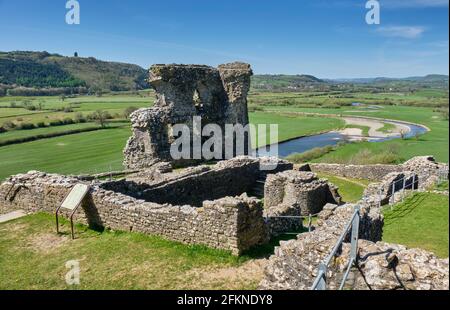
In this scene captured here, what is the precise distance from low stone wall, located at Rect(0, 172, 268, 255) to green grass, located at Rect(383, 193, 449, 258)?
15.7ft

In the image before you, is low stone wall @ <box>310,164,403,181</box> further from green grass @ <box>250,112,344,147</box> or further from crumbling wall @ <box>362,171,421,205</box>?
green grass @ <box>250,112,344,147</box>

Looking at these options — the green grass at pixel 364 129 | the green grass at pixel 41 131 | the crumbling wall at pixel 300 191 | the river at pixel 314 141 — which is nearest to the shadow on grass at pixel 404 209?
the crumbling wall at pixel 300 191

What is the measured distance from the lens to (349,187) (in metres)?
25.6

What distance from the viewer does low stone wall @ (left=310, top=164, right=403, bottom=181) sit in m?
28.0

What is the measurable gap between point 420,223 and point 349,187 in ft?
37.5

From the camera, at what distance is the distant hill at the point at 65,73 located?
121m

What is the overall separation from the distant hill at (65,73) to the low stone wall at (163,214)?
109671 mm

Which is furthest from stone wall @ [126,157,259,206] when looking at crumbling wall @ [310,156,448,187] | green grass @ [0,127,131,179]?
green grass @ [0,127,131,179]

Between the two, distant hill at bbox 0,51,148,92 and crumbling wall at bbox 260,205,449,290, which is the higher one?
distant hill at bbox 0,51,148,92

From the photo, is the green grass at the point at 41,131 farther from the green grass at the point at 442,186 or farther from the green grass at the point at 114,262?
the green grass at the point at 442,186

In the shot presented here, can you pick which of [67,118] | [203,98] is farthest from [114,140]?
[203,98]

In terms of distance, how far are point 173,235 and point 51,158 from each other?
41974mm

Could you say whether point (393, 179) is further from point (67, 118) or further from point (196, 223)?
point (67, 118)

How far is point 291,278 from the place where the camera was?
7512mm
